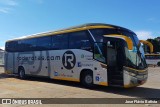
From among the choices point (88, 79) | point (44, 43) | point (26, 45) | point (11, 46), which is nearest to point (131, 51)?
point (88, 79)

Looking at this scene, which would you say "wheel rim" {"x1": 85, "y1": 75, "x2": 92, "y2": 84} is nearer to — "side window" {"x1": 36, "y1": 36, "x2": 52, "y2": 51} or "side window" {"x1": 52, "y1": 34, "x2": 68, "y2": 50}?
"side window" {"x1": 52, "y1": 34, "x2": 68, "y2": 50}

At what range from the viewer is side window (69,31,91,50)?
14.3m

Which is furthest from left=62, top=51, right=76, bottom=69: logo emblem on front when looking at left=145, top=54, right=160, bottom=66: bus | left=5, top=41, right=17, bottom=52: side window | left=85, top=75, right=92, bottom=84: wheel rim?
left=145, top=54, right=160, bottom=66: bus

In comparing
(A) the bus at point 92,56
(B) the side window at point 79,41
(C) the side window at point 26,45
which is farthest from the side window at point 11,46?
(B) the side window at point 79,41

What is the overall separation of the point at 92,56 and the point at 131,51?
2.17 metres

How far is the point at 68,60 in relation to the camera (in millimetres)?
15867

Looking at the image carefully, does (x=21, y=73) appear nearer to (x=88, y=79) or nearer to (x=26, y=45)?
(x=26, y=45)

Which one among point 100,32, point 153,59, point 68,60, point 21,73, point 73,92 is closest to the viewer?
point 73,92

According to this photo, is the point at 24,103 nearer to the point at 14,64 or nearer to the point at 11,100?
the point at 11,100

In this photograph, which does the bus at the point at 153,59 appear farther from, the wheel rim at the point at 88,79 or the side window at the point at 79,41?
the wheel rim at the point at 88,79

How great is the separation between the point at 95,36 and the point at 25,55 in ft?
27.5

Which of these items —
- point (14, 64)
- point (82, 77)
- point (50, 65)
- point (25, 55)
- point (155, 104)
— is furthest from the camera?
point (14, 64)

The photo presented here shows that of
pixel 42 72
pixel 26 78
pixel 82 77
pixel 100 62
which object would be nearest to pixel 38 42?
pixel 42 72

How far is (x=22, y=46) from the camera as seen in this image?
20.9m
